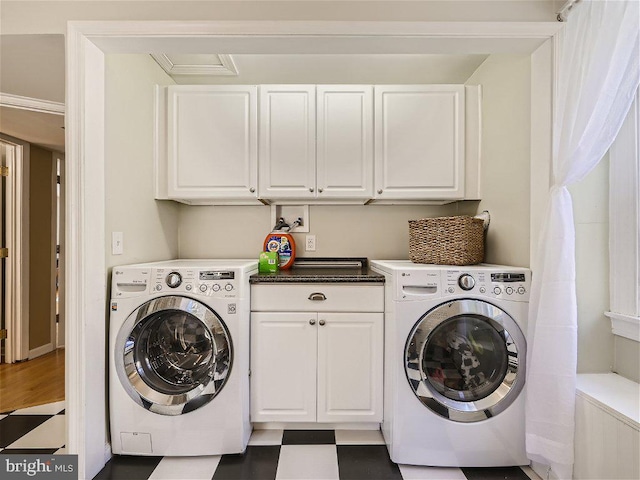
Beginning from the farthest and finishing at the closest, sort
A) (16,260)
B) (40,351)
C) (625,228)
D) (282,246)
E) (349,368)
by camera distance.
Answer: (40,351) → (16,260) → (282,246) → (349,368) → (625,228)

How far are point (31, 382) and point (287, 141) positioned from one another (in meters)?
2.72

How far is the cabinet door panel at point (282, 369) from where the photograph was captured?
6.06 feet

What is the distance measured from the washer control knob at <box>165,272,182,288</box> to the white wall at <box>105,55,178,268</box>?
0.33 m

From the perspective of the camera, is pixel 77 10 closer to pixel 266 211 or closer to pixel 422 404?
pixel 266 211

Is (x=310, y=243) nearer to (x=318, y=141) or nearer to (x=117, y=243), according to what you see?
(x=318, y=141)

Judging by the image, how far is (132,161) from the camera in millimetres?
Result: 1952

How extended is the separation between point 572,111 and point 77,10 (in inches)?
87.3

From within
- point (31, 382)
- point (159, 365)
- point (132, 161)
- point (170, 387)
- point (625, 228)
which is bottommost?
point (31, 382)

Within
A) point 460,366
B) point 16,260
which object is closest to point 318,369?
point 460,366

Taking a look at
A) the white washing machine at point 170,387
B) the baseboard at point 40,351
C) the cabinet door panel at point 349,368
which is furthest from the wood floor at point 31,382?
the cabinet door panel at point 349,368

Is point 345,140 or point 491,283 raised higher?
point 345,140

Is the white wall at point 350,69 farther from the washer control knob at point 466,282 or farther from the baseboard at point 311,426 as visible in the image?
the baseboard at point 311,426

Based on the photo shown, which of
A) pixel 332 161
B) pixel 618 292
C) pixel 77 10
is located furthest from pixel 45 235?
pixel 618 292

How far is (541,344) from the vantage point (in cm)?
145
